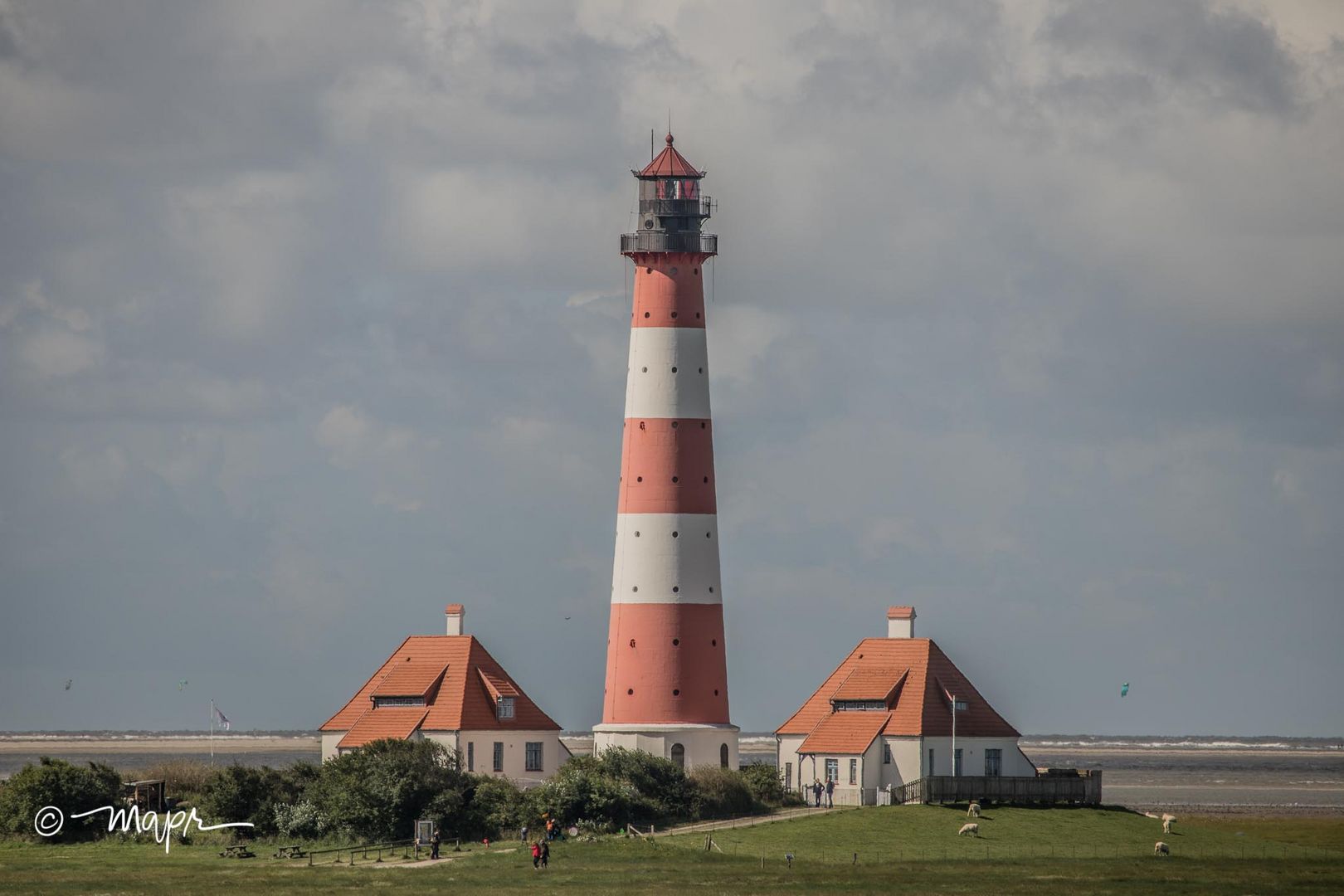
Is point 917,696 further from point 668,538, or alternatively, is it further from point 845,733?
point 668,538

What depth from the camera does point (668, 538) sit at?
2758 inches

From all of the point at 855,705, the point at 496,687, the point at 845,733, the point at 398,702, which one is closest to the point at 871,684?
the point at 855,705

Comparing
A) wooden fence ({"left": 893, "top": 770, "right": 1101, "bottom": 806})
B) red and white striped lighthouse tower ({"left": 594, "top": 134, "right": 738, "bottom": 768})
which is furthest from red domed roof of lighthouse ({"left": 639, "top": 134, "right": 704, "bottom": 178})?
wooden fence ({"left": 893, "top": 770, "right": 1101, "bottom": 806})

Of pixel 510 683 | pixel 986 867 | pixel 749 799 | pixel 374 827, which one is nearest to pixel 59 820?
pixel 374 827

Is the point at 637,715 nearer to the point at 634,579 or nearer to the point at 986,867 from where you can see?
the point at 634,579

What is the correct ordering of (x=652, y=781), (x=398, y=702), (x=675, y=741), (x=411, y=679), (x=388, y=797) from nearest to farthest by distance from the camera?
1. (x=388, y=797)
2. (x=652, y=781)
3. (x=675, y=741)
4. (x=398, y=702)
5. (x=411, y=679)

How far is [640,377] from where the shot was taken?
70.9m

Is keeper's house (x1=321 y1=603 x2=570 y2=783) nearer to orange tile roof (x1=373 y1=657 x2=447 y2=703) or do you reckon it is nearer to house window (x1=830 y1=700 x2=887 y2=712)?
orange tile roof (x1=373 y1=657 x2=447 y2=703)

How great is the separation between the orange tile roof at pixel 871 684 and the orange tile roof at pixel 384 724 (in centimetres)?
1426

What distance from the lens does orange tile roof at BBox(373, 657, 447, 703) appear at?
74375 millimetres

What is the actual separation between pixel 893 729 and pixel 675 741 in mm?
7488

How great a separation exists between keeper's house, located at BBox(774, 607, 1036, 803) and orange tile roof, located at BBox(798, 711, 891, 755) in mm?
28

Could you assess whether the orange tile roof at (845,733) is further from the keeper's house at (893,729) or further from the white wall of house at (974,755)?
the white wall of house at (974,755)

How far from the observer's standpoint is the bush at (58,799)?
66.9m
